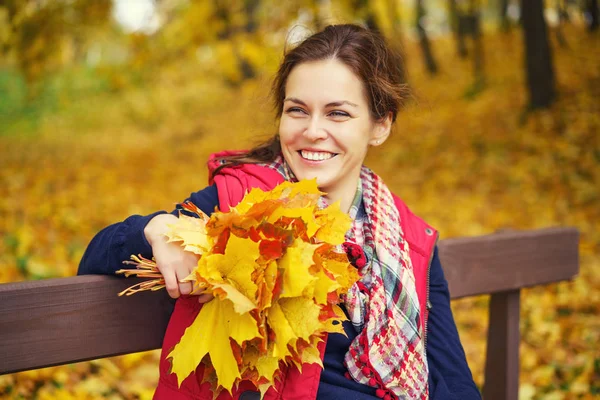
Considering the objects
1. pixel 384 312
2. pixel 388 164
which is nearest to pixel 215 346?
pixel 384 312

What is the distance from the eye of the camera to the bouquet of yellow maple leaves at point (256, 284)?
4.25 feet

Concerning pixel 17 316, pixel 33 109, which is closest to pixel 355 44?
pixel 17 316

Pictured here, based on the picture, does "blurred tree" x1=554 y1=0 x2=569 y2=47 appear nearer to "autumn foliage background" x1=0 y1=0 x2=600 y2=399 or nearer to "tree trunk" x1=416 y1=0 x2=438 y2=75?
"autumn foliage background" x1=0 y1=0 x2=600 y2=399

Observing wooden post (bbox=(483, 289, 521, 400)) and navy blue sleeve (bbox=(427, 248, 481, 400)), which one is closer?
navy blue sleeve (bbox=(427, 248, 481, 400))

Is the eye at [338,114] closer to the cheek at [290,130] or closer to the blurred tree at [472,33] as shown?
the cheek at [290,130]

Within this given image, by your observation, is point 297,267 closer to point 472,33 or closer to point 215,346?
point 215,346

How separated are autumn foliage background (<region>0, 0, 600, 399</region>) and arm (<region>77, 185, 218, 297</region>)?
0.72 meters

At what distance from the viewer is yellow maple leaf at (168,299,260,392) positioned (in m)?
1.34

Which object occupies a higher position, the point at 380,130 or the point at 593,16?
the point at 593,16

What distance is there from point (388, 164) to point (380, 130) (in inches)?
248

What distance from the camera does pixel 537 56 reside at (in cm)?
756

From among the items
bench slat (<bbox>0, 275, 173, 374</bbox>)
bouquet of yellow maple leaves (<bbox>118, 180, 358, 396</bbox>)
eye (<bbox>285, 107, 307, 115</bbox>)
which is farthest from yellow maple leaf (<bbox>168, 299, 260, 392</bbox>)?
eye (<bbox>285, 107, 307, 115</bbox>)

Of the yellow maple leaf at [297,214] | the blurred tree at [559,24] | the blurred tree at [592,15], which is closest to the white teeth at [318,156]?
the yellow maple leaf at [297,214]

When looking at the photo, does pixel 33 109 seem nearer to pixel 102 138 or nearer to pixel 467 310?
pixel 102 138
